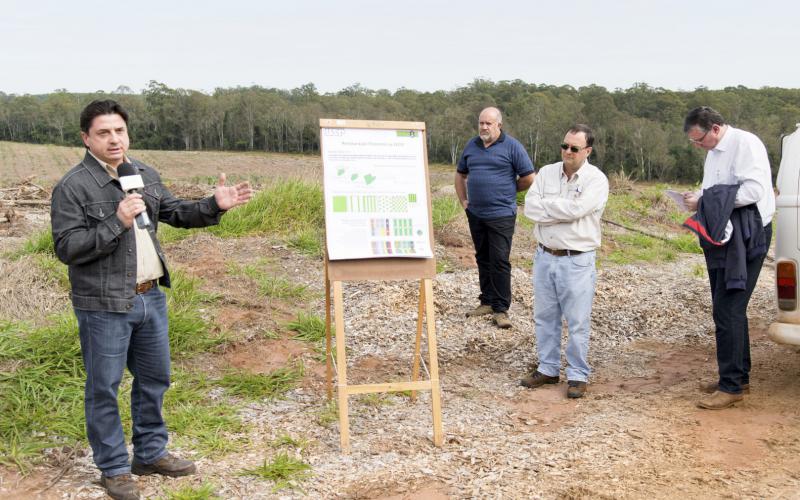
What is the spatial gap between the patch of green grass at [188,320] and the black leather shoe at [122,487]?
7.31ft

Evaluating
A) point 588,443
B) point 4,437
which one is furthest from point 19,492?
point 588,443

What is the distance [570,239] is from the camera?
17.1 feet

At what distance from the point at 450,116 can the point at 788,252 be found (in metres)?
42.6

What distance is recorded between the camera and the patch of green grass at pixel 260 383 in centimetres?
523

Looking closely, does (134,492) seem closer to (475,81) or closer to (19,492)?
(19,492)

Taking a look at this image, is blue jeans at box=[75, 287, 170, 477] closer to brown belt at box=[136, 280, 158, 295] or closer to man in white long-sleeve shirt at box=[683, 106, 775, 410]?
brown belt at box=[136, 280, 158, 295]

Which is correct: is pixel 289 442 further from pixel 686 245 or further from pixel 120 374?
pixel 686 245

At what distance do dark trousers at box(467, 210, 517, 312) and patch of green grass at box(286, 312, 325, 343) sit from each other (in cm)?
Result: 170

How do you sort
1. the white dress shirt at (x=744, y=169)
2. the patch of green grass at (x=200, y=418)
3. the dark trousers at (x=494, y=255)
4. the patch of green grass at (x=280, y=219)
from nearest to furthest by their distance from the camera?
the patch of green grass at (x=200, y=418)
the white dress shirt at (x=744, y=169)
the dark trousers at (x=494, y=255)
the patch of green grass at (x=280, y=219)

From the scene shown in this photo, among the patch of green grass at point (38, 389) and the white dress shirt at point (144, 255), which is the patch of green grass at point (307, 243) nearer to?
the patch of green grass at point (38, 389)

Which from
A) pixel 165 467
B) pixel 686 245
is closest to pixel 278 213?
pixel 686 245

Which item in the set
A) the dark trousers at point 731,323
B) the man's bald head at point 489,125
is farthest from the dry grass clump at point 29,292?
the dark trousers at point 731,323

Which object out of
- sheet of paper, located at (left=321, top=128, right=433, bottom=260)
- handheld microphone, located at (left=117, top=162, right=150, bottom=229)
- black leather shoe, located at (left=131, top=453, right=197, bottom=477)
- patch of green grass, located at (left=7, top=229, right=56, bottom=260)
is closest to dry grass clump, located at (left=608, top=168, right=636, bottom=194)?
patch of green grass, located at (left=7, top=229, right=56, bottom=260)

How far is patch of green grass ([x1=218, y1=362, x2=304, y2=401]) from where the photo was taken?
5227mm
